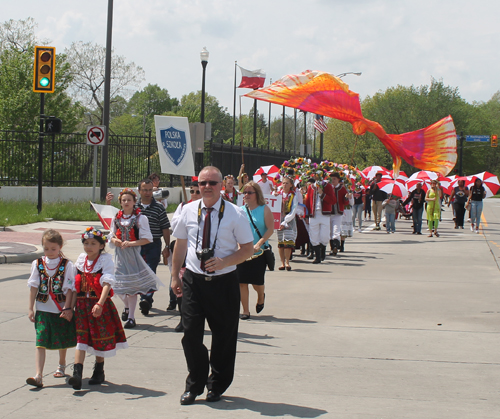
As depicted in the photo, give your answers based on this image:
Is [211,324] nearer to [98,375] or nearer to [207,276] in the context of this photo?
[207,276]

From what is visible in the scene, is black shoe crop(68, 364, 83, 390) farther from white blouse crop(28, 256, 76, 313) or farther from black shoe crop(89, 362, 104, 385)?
white blouse crop(28, 256, 76, 313)

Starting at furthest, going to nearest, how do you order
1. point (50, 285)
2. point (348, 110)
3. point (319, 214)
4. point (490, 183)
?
point (490, 183) < point (348, 110) < point (319, 214) < point (50, 285)

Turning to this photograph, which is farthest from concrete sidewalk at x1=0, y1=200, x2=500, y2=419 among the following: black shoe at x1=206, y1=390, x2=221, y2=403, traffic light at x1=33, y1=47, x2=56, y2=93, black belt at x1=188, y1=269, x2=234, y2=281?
traffic light at x1=33, y1=47, x2=56, y2=93

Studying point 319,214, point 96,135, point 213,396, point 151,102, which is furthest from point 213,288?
point 151,102

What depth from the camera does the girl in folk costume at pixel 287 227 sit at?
13273mm

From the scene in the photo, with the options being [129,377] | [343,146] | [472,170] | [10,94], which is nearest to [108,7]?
[10,94]

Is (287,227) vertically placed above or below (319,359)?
above

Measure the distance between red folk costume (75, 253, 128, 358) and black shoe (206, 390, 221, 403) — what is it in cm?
99

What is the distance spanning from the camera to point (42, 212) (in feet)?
71.2

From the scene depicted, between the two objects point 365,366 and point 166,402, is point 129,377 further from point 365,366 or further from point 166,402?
point 365,366

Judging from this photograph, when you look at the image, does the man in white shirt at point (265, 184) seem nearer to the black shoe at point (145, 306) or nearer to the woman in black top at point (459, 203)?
the woman in black top at point (459, 203)

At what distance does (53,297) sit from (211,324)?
1363mm

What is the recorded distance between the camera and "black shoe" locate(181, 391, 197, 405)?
5008mm

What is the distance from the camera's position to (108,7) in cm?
2231
